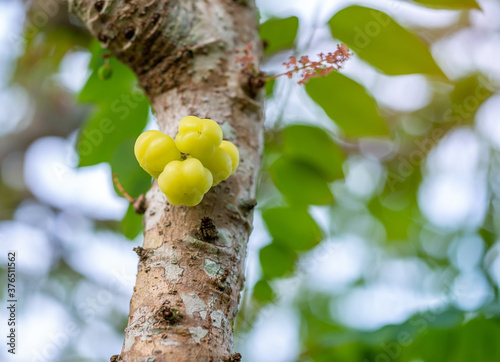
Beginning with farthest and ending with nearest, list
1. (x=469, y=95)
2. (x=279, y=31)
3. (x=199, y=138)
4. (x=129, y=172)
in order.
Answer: (x=469, y=95) → (x=279, y=31) → (x=129, y=172) → (x=199, y=138)

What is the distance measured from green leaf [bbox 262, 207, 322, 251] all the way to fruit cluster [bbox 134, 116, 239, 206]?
971 millimetres

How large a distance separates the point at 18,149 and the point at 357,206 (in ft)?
11.9

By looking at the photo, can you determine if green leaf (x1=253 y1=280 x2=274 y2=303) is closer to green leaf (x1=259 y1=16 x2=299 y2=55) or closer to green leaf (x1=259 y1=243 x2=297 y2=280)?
green leaf (x1=259 y1=243 x2=297 y2=280)

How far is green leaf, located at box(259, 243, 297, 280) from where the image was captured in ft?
7.27

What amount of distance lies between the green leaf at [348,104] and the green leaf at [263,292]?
85 cm

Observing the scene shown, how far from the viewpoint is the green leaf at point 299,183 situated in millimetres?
2168

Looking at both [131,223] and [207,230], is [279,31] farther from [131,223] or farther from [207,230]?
[207,230]

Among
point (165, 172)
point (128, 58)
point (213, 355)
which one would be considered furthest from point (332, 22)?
point (213, 355)

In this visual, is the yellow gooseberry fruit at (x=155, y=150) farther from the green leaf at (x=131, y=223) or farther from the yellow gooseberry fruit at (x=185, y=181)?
the green leaf at (x=131, y=223)

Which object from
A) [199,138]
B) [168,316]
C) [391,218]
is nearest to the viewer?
[168,316]

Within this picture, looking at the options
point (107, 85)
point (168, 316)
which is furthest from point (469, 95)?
point (168, 316)

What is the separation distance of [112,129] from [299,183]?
904 millimetres

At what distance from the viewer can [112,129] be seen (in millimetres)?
1998

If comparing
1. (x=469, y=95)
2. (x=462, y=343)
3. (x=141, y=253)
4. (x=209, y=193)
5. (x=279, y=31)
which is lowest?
(x=462, y=343)
